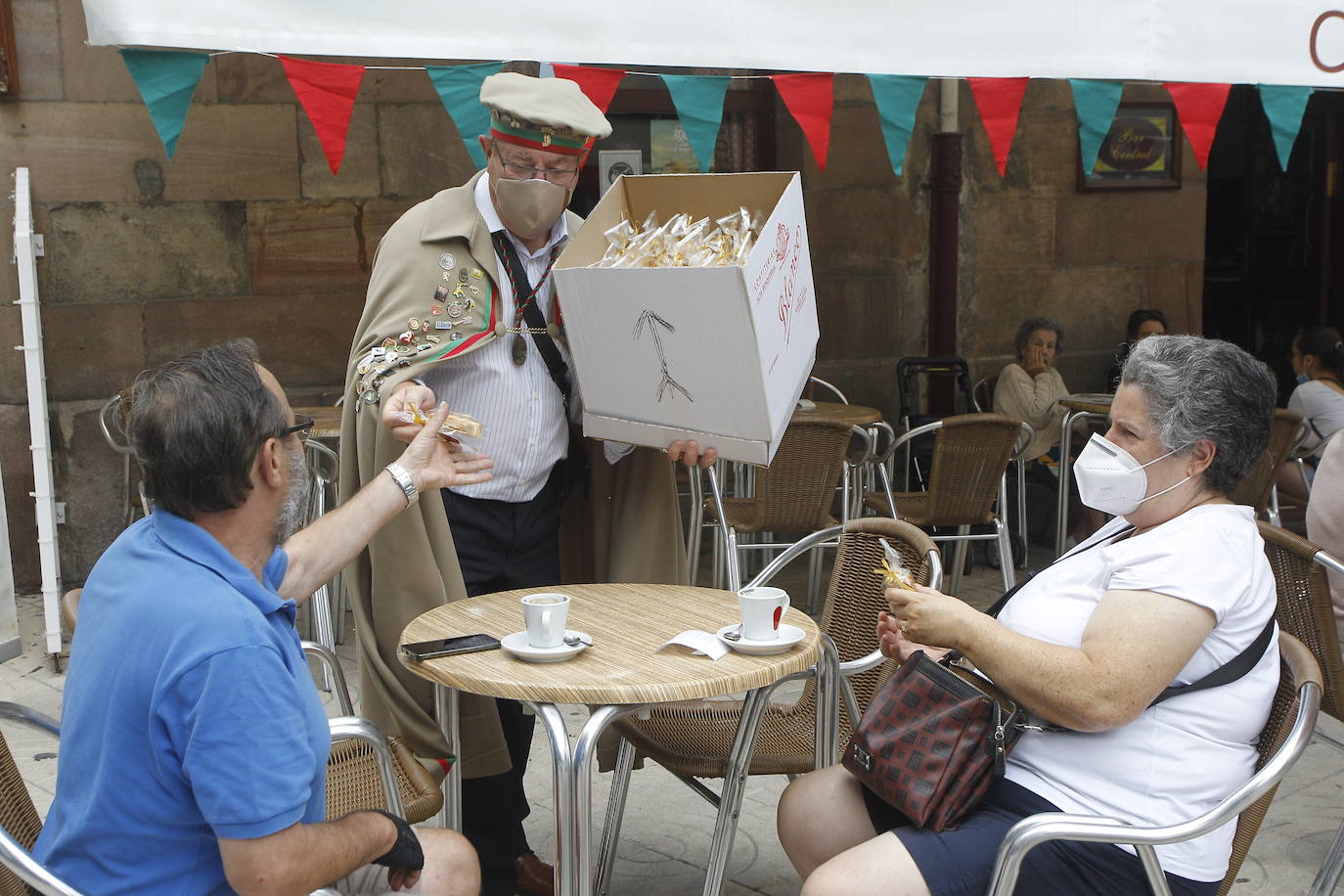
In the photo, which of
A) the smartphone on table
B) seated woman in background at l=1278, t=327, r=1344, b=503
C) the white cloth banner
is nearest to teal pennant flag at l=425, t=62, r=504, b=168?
the white cloth banner

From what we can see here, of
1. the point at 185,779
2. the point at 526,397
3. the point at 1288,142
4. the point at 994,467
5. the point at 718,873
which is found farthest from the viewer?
the point at 994,467

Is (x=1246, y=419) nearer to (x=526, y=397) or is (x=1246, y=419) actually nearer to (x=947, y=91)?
(x=526, y=397)

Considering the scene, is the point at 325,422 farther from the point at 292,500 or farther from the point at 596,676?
the point at 292,500

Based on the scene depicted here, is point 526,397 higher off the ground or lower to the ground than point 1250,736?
higher

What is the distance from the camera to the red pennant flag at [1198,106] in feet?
15.3

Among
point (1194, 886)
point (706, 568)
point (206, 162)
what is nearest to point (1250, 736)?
point (1194, 886)

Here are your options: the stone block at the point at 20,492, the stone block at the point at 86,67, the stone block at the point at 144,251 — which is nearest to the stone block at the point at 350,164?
the stone block at the point at 144,251

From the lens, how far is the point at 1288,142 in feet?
16.0

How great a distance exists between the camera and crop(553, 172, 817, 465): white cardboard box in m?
2.55

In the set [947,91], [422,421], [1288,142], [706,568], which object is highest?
[947,91]

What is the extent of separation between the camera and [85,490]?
6.14 m

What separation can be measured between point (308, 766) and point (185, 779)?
0.14 m

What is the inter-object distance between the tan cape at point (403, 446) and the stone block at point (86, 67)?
337 centimetres

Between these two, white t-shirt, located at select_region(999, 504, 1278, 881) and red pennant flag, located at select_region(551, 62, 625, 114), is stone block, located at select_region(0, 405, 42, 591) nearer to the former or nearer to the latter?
red pennant flag, located at select_region(551, 62, 625, 114)
